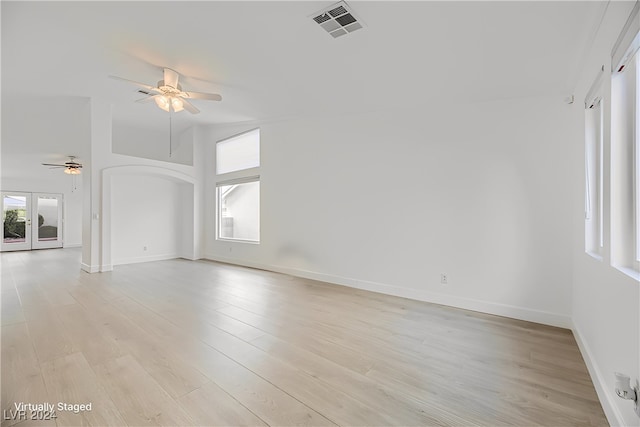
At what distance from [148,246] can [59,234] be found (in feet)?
22.8

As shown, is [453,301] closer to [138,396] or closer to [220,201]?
[138,396]

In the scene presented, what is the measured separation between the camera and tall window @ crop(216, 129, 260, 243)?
609cm

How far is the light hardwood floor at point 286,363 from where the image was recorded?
1631 mm

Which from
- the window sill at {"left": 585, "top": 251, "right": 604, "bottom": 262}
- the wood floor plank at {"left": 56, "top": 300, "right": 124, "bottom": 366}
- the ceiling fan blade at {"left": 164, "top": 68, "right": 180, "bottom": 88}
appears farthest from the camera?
the ceiling fan blade at {"left": 164, "top": 68, "right": 180, "bottom": 88}

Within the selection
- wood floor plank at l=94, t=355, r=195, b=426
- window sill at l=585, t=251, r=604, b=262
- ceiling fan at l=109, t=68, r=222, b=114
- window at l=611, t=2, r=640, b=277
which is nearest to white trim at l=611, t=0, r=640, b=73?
window at l=611, t=2, r=640, b=277

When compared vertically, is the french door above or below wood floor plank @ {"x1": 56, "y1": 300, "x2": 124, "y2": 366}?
above

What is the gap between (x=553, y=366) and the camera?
2150mm

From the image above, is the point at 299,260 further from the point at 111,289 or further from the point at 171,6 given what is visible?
the point at 171,6

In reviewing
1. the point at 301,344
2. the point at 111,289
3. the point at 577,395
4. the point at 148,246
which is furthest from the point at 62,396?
the point at 148,246

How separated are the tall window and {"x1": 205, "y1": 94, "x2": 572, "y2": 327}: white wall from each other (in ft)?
3.13

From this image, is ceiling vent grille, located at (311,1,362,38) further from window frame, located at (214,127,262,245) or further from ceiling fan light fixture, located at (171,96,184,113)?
window frame, located at (214,127,262,245)

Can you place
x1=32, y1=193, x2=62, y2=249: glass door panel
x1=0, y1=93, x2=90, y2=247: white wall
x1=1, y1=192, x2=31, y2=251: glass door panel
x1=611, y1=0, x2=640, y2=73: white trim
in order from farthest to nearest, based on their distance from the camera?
1. x1=32, y1=193, x2=62, y2=249: glass door panel
2. x1=1, y1=192, x2=31, y2=251: glass door panel
3. x1=0, y1=93, x2=90, y2=247: white wall
4. x1=611, y1=0, x2=640, y2=73: white trim

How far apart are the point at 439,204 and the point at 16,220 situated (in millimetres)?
14231

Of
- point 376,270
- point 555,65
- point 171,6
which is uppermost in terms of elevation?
point 171,6
